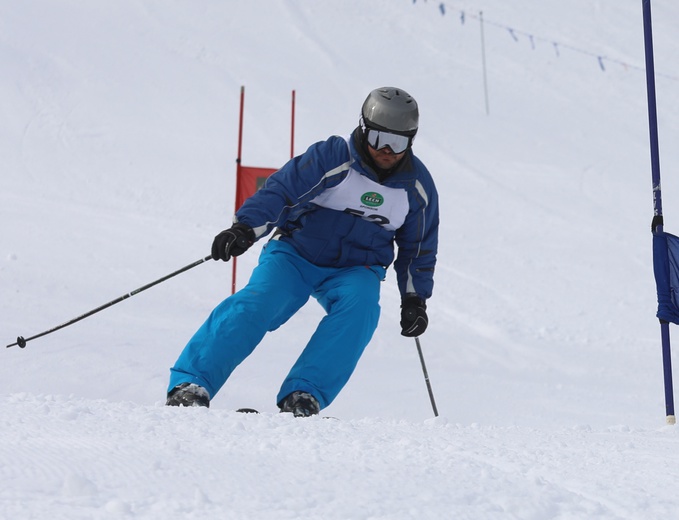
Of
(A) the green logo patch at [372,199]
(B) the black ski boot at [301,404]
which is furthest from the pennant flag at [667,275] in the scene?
(B) the black ski boot at [301,404]

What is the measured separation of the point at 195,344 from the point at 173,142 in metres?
11.6

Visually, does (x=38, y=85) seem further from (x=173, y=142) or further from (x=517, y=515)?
(x=517, y=515)

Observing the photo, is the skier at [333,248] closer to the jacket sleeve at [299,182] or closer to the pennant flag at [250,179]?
the jacket sleeve at [299,182]

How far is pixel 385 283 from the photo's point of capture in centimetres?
940

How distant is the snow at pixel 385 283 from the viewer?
203cm

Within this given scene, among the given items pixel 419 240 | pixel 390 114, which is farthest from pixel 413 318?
pixel 390 114

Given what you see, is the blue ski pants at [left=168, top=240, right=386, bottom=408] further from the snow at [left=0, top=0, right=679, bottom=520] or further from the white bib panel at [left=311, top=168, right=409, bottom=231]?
the snow at [left=0, top=0, right=679, bottom=520]

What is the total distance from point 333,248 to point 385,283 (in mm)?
5457

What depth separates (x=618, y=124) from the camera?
2014 centimetres

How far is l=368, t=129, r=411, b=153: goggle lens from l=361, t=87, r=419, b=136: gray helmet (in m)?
0.02

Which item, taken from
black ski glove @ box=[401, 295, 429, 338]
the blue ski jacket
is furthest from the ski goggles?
black ski glove @ box=[401, 295, 429, 338]

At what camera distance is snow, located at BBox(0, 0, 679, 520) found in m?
2.03

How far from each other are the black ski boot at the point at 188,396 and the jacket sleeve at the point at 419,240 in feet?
4.33

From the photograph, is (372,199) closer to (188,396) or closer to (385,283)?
(188,396)
